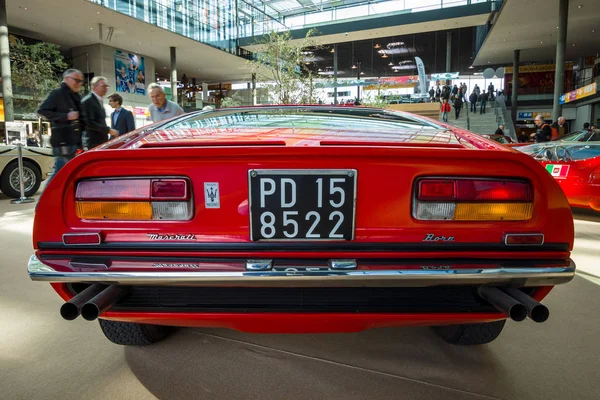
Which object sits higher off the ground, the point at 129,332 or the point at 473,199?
the point at 473,199

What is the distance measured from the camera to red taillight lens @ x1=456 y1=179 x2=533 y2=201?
1.23m

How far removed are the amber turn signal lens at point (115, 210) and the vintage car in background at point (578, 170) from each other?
16.1 ft

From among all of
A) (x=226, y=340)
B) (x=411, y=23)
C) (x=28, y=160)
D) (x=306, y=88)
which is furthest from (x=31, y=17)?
(x=226, y=340)

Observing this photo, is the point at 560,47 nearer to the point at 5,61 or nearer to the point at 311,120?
the point at 311,120

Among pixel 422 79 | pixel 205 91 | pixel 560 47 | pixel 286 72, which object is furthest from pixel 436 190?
pixel 205 91

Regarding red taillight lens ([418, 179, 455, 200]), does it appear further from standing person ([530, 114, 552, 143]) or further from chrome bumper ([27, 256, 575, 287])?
standing person ([530, 114, 552, 143])

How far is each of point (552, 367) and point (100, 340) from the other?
77.8 inches

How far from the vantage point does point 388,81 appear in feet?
91.5

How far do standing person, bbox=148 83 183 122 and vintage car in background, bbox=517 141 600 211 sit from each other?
4.43 meters

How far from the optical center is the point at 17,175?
235 inches

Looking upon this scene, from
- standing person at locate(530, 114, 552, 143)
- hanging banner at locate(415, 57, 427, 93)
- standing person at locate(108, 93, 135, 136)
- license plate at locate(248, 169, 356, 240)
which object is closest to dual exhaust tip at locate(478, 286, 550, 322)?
license plate at locate(248, 169, 356, 240)

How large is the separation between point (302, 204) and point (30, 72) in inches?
761

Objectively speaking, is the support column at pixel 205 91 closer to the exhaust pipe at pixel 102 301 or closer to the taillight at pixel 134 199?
the taillight at pixel 134 199

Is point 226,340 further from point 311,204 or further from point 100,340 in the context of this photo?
point 311,204
